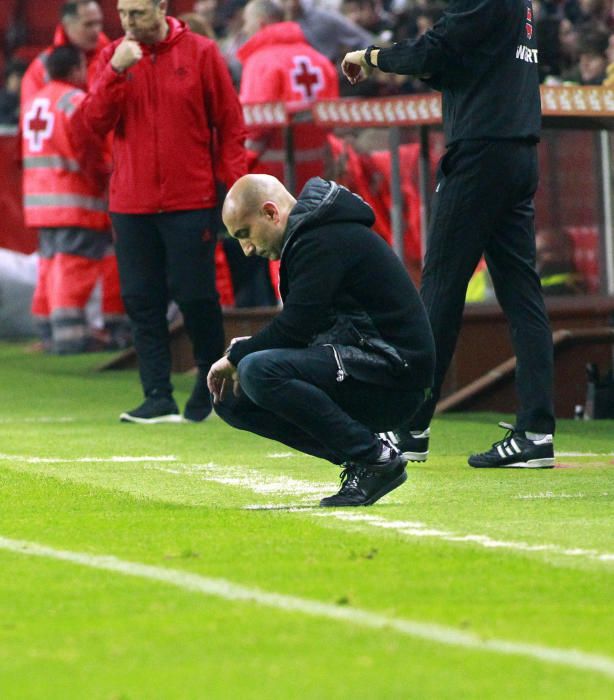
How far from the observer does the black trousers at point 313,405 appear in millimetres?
6211

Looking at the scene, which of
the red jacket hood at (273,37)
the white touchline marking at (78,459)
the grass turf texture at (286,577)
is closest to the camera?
the grass turf texture at (286,577)

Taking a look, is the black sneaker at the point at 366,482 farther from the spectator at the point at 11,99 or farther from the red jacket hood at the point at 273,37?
the spectator at the point at 11,99

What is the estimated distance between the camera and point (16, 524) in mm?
6086

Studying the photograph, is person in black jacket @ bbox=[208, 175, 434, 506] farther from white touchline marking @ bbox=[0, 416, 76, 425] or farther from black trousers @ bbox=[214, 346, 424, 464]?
white touchline marking @ bbox=[0, 416, 76, 425]

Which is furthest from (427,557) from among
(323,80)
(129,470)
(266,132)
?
(323,80)

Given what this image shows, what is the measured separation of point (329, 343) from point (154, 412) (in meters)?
3.58

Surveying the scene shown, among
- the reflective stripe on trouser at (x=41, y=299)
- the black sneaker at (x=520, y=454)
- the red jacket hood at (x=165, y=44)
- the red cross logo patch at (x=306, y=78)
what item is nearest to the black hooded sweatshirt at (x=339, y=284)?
the black sneaker at (x=520, y=454)

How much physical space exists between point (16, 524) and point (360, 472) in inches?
43.7

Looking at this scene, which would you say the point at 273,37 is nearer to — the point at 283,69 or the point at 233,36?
the point at 283,69

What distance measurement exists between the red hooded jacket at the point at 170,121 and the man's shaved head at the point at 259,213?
132 inches

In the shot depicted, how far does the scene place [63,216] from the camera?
15453 mm

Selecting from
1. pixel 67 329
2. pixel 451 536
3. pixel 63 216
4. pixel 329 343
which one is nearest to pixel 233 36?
pixel 63 216

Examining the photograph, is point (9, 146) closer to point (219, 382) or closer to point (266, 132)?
point (266, 132)

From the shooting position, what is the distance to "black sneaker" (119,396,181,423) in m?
9.85
